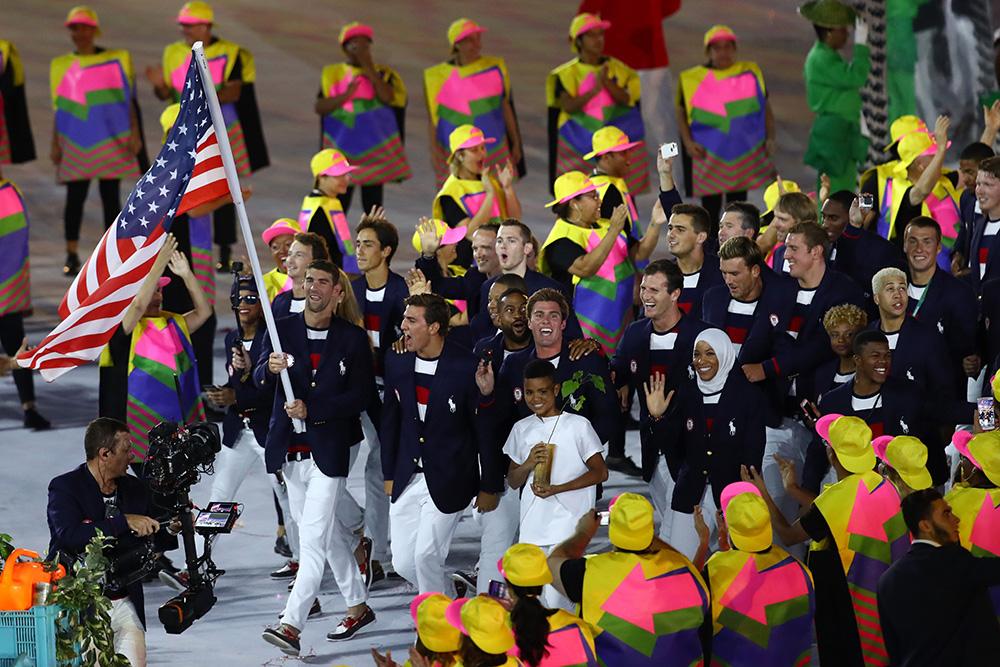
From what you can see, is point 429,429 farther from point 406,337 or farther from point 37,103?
point 37,103

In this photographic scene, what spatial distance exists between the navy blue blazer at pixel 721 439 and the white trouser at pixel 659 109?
9446mm

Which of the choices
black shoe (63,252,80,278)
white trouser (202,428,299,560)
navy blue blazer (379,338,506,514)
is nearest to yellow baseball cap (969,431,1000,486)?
navy blue blazer (379,338,506,514)

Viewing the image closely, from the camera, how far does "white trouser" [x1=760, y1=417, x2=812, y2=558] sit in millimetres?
10031

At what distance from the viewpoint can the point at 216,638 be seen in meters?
9.71

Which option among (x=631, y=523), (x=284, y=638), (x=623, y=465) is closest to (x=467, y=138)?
(x=623, y=465)

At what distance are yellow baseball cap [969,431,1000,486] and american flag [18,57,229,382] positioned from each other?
4018 millimetres

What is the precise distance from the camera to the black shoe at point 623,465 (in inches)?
486

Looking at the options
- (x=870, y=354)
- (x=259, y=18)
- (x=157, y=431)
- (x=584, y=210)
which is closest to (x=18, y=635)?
(x=157, y=431)

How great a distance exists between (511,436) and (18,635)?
2.81m

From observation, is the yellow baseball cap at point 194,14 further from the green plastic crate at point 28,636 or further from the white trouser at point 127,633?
the green plastic crate at point 28,636

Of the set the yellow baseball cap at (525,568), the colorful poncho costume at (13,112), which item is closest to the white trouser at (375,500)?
the yellow baseball cap at (525,568)

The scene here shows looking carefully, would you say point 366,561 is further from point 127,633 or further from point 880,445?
point 880,445

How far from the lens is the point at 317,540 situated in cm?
962

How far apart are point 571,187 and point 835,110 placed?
169 inches
